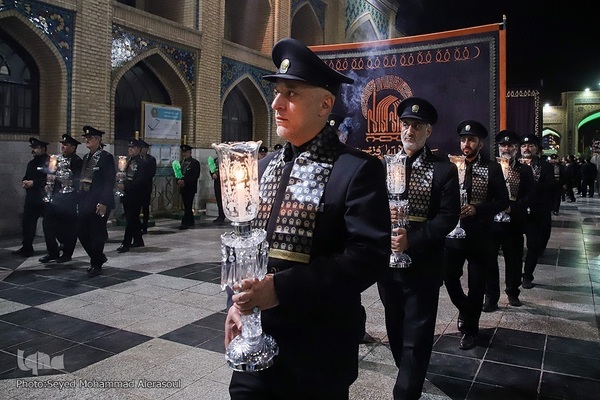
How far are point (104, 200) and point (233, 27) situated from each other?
12.1 metres

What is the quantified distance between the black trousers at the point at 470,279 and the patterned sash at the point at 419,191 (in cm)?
109

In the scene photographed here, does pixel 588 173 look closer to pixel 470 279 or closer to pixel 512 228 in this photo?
pixel 512 228

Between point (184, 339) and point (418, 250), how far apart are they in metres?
2.40

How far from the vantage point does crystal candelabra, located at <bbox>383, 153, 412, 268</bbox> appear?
3.16 meters

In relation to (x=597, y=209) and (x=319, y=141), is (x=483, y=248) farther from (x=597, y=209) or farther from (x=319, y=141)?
(x=597, y=209)

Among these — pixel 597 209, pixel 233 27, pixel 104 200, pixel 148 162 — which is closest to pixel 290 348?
pixel 104 200

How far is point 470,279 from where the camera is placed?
4.52 m

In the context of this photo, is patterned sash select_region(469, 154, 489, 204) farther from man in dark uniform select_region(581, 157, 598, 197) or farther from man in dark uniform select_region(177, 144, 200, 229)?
man in dark uniform select_region(581, 157, 598, 197)

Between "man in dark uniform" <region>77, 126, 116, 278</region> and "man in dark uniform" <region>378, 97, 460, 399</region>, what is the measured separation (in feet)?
15.6

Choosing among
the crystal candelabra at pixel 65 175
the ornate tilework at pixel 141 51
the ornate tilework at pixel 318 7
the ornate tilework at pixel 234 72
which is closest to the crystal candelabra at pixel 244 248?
the crystal candelabra at pixel 65 175

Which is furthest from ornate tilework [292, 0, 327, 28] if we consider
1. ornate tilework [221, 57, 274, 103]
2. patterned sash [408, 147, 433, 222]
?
patterned sash [408, 147, 433, 222]

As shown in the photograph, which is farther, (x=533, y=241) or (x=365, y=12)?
(x=365, y=12)

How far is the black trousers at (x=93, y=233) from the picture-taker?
6840mm

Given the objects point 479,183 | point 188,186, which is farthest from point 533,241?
point 188,186
